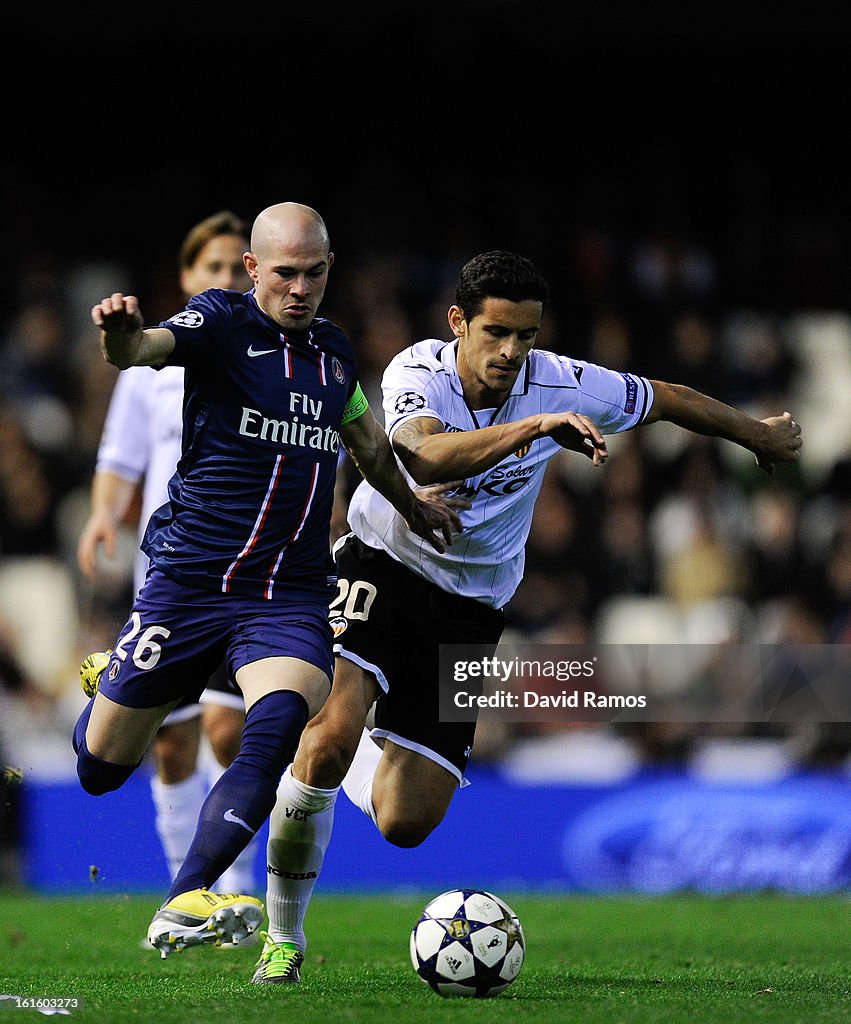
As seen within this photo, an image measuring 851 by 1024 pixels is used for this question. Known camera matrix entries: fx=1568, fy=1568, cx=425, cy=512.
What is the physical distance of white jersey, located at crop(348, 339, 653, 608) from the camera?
20.2 ft

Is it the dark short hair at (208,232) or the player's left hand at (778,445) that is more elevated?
the dark short hair at (208,232)

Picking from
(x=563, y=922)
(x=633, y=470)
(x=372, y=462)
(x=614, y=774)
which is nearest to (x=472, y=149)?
(x=633, y=470)

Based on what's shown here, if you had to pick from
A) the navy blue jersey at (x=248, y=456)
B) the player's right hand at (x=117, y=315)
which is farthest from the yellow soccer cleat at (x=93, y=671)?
the player's right hand at (x=117, y=315)

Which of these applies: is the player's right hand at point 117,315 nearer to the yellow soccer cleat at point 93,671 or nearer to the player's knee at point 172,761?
the yellow soccer cleat at point 93,671

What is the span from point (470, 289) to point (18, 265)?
31.7ft

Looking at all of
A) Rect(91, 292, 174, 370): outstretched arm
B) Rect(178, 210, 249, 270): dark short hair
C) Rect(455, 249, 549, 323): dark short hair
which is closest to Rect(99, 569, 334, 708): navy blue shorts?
Rect(91, 292, 174, 370): outstretched arm

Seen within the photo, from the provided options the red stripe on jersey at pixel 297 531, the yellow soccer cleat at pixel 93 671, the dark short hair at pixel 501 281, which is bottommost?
the yellow soccer cleat at pixel 93 671

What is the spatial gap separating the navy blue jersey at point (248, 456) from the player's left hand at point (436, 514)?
1.43 ft

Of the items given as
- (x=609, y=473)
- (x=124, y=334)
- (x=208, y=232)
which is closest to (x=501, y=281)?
(x=124, y=334)

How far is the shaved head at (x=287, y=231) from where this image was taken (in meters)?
5.39

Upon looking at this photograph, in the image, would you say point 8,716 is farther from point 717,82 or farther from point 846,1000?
point 717,82

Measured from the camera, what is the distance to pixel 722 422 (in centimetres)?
624

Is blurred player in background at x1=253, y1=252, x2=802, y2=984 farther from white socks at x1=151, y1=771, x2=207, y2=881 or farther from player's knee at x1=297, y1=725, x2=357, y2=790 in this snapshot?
white socks at x1=151, y1=771, x2=207, y2=881

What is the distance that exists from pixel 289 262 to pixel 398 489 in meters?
0.97
